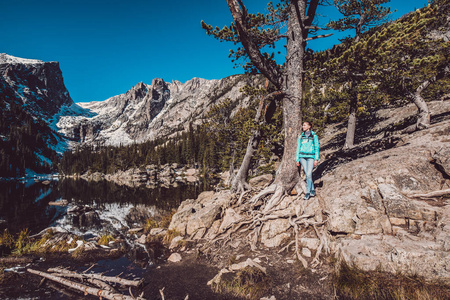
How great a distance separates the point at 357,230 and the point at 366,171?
2.72 m

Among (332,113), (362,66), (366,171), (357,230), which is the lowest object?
(357,230)

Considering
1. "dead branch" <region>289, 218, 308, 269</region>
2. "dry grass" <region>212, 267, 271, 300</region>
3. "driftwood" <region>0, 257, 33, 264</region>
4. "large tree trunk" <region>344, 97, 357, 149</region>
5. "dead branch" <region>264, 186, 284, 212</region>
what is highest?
"large tree trunk" <region>344, 97, 357, 149</region>

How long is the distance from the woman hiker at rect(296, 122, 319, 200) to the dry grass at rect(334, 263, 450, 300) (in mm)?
3236

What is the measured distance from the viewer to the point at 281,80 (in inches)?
351

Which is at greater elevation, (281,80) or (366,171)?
(281,80)

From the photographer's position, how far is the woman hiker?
24.8 feet

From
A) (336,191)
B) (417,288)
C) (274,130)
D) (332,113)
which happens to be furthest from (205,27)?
(332,113)

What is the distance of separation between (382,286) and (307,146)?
4624 mm

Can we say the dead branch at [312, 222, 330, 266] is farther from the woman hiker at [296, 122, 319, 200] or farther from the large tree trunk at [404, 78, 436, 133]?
the large tree trunk at [404, 78, 436, 133]

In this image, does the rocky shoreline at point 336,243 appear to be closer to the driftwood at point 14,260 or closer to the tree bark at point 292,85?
the tree bark at point 292,85

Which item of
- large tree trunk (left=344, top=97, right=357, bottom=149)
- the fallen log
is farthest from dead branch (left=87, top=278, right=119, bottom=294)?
large tree trunk (left=344, top=97, right=357, bottom=149)

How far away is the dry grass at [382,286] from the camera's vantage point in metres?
3.73

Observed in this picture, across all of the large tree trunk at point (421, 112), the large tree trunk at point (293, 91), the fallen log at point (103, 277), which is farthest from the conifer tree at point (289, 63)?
the large tree trunk at point (421, 112)

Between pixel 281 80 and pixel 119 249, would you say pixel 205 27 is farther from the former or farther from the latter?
pixel 119 249
